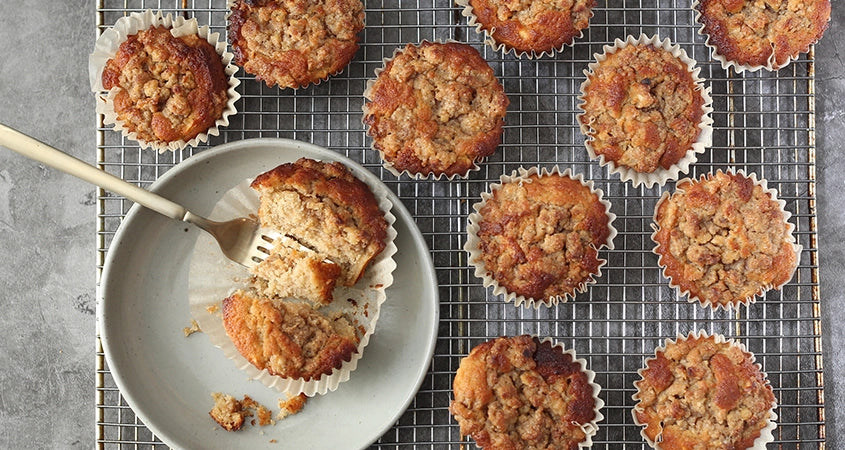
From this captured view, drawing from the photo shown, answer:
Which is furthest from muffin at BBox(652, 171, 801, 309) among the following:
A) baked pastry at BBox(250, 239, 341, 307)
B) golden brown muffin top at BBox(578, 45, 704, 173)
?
baked pastry at BBox(250, 239, 341, 307)

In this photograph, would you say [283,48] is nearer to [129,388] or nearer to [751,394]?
[129,388]

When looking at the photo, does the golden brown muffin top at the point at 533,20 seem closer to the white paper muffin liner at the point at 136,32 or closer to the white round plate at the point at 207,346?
the white round plate at the point at 207,346

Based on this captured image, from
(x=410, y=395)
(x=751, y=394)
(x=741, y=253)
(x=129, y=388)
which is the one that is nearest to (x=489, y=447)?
(x=410, y=395)

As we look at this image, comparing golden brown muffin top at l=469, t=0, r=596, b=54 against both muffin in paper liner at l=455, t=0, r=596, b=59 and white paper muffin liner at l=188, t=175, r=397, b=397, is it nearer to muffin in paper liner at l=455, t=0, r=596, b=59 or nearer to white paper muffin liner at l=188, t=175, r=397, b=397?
muffin in paper liner at l=455, t=0, r=596, b=59

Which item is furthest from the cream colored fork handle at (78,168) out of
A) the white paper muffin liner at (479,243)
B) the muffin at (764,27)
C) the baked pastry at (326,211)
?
the muffin at (764,27)

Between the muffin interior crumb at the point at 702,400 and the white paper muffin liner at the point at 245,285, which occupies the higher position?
the white paper muffin liner at the point at 245,285

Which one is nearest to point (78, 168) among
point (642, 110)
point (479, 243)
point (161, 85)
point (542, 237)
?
point (161, 85)
